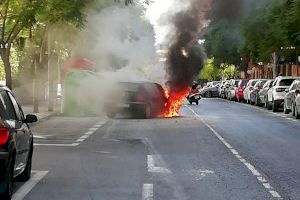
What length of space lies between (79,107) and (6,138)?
2285 centimetres

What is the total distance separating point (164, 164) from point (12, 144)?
187 inches

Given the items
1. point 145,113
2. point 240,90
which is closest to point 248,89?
point 240,90

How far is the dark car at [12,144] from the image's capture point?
28.4 ft

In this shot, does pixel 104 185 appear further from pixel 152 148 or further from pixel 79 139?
pixel 79 139

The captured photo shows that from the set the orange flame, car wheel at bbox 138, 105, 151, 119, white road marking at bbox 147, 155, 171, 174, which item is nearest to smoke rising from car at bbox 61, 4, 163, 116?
car wheel at bbox 138, 105, 151, 119

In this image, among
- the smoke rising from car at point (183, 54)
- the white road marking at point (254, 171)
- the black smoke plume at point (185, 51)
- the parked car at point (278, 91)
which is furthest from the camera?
the parked car at point (278, 91)

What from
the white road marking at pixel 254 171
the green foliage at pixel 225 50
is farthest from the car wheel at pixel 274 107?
the green foliage at pixel 225 50

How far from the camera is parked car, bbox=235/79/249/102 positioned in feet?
170

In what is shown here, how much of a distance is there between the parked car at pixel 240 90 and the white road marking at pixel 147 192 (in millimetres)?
41493

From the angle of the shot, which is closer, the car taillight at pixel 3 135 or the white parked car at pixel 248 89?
the car taillight at pixel 3 135

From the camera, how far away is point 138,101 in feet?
92.3

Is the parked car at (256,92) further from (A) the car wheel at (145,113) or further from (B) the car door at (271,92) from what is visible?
(A) the car wheel at (145,113)

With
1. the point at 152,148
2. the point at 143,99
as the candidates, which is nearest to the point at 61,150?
the point at 152,148

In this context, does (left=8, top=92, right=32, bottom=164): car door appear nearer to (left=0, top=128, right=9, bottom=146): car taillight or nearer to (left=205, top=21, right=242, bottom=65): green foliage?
(left=0, top=128, right=9, bottom=146): car taillight
